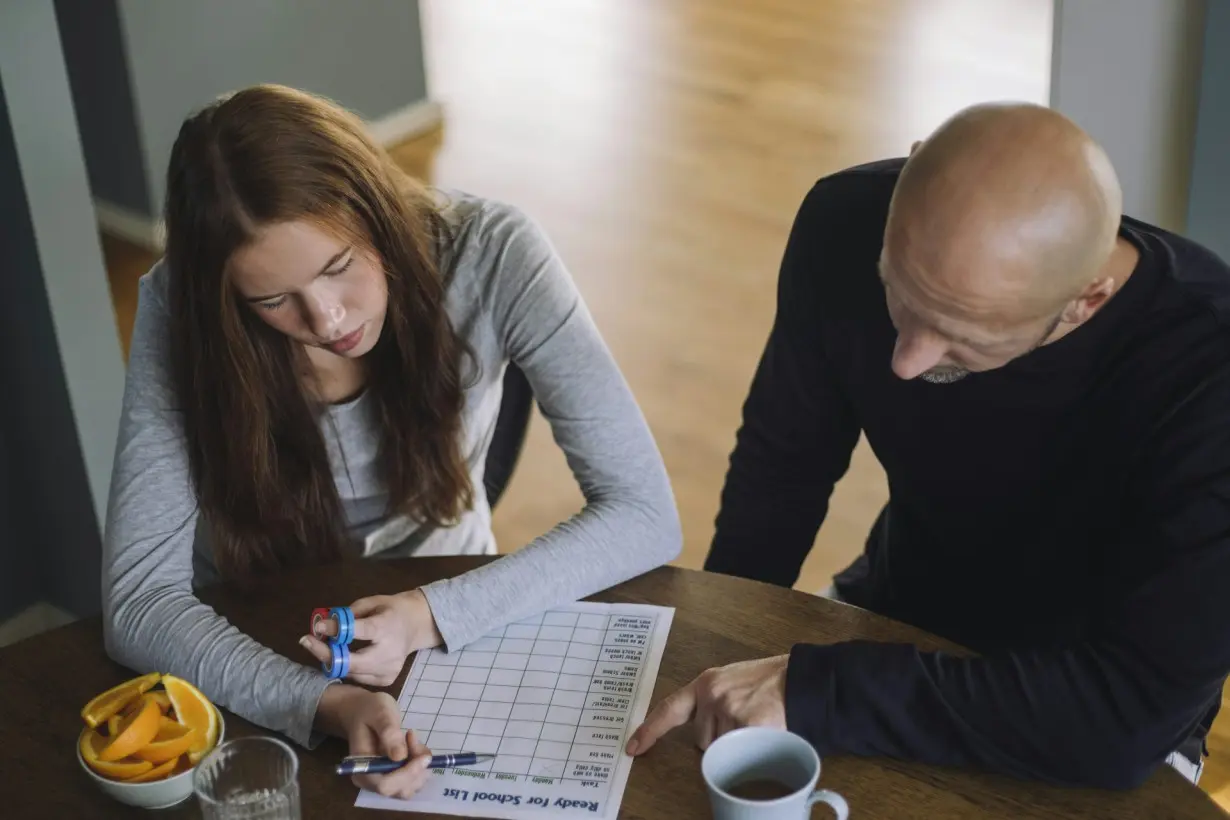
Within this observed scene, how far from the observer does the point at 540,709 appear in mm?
1244

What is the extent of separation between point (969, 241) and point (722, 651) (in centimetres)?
43

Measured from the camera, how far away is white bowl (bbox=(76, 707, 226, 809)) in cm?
113

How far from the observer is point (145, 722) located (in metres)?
1.16

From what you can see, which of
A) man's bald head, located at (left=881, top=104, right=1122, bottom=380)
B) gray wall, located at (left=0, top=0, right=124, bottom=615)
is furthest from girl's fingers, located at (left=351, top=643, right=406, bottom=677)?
gray wall, located at (left=0, top=0, right=124, bottom=615)

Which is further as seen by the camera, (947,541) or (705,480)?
(705,480)

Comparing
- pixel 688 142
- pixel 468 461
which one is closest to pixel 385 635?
pixel 468 461

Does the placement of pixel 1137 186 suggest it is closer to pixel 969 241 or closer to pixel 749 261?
pixel 969 241

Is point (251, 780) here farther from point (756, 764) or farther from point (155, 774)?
point (756, 764)

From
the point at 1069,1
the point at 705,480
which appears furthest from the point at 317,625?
the point at 705,480

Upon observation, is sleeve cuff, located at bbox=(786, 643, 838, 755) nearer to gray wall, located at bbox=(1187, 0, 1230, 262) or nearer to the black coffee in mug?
the black coffee in mug

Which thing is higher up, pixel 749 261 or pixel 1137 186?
pixel 1137 186

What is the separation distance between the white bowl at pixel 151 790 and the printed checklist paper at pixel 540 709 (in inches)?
5.5

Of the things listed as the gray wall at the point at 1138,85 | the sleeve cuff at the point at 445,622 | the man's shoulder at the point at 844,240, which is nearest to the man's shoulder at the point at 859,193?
the man's shoulder at the point at 844,240

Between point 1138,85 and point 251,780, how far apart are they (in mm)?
1489
